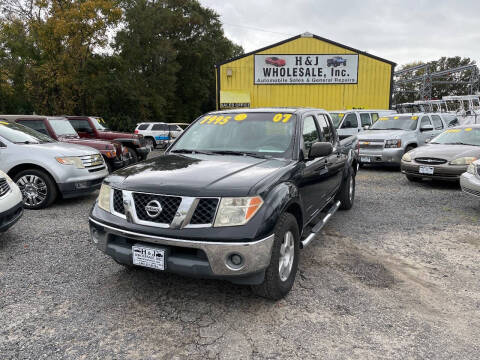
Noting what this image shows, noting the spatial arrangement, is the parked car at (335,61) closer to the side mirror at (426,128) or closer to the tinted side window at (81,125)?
the side mirror at (426,128)

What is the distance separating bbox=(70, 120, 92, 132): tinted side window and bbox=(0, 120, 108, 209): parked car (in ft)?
17.5

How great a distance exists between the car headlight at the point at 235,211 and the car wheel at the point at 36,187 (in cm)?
486

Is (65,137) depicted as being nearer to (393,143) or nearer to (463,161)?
(393,143)

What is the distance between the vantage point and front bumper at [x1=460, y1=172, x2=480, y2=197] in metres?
6.01

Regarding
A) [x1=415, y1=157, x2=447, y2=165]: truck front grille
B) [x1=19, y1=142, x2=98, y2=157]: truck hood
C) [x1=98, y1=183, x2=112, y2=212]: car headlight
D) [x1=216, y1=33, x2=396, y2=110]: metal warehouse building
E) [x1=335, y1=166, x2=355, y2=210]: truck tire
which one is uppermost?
[x1=216, y1=33, x2=396, y2=110]: metal warehouse building

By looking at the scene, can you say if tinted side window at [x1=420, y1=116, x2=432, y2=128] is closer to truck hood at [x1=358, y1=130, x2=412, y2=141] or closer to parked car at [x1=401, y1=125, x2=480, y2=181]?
truck hood at [x1=358, y1=130, x2=412, y2=141]

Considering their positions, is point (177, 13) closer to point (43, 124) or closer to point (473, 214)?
point (43, 124)

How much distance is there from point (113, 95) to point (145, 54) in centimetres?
544

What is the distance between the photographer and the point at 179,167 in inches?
135

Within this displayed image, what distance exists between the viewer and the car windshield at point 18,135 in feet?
21.7

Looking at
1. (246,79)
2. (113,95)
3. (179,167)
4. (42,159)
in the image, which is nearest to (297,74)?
(246,79)

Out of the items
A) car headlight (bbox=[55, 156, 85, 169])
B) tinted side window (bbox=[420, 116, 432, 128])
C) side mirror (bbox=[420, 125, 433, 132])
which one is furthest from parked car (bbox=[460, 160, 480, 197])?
car headlight (bbox=[55, 156, 85, 169])

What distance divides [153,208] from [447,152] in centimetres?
760

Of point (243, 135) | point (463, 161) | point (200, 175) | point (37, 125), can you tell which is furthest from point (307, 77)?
point (200, 175)
